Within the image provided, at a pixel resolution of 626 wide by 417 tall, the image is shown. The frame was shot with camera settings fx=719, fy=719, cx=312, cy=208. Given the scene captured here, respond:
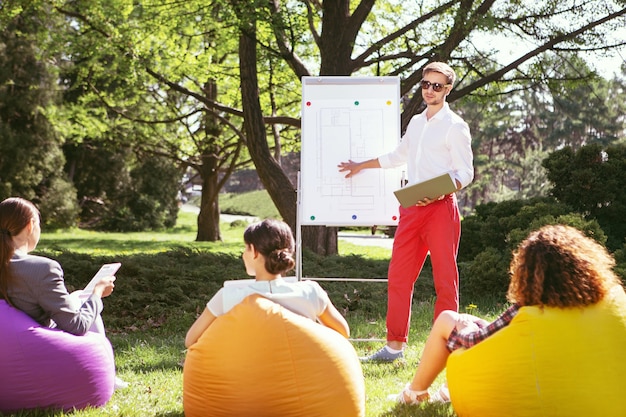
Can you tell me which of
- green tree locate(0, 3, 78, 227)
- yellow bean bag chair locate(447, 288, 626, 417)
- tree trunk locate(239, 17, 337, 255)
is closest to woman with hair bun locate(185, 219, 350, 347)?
yellow bean bag chair locate(447, 288, 626, 417)

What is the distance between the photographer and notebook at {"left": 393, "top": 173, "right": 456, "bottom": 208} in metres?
4.47

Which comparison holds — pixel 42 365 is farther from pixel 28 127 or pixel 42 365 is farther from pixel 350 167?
pixel 28 127

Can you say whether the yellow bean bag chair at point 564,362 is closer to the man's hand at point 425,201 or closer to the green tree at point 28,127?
the man's hand at point 425,201

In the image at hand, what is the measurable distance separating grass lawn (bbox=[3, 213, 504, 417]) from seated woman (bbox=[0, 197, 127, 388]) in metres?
0.49

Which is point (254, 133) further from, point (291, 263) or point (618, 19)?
point (291, 263)

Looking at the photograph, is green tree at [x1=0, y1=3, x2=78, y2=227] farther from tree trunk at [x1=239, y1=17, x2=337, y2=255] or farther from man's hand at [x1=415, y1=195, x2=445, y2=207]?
man's hand at [x1=415, y1=195, x2=445, y2=207]

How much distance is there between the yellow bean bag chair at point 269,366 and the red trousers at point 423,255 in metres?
1.64

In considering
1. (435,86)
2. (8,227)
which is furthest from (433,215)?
(8,227)

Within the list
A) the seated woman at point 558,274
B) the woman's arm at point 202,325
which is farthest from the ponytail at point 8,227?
the seated woman at point 558,274

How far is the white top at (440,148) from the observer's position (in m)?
4.71

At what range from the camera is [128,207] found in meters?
23.0

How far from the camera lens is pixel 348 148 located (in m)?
6.02

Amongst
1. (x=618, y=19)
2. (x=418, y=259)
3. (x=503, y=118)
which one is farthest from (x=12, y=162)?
(x=503, y=118)

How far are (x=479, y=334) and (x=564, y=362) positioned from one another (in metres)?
0.41
